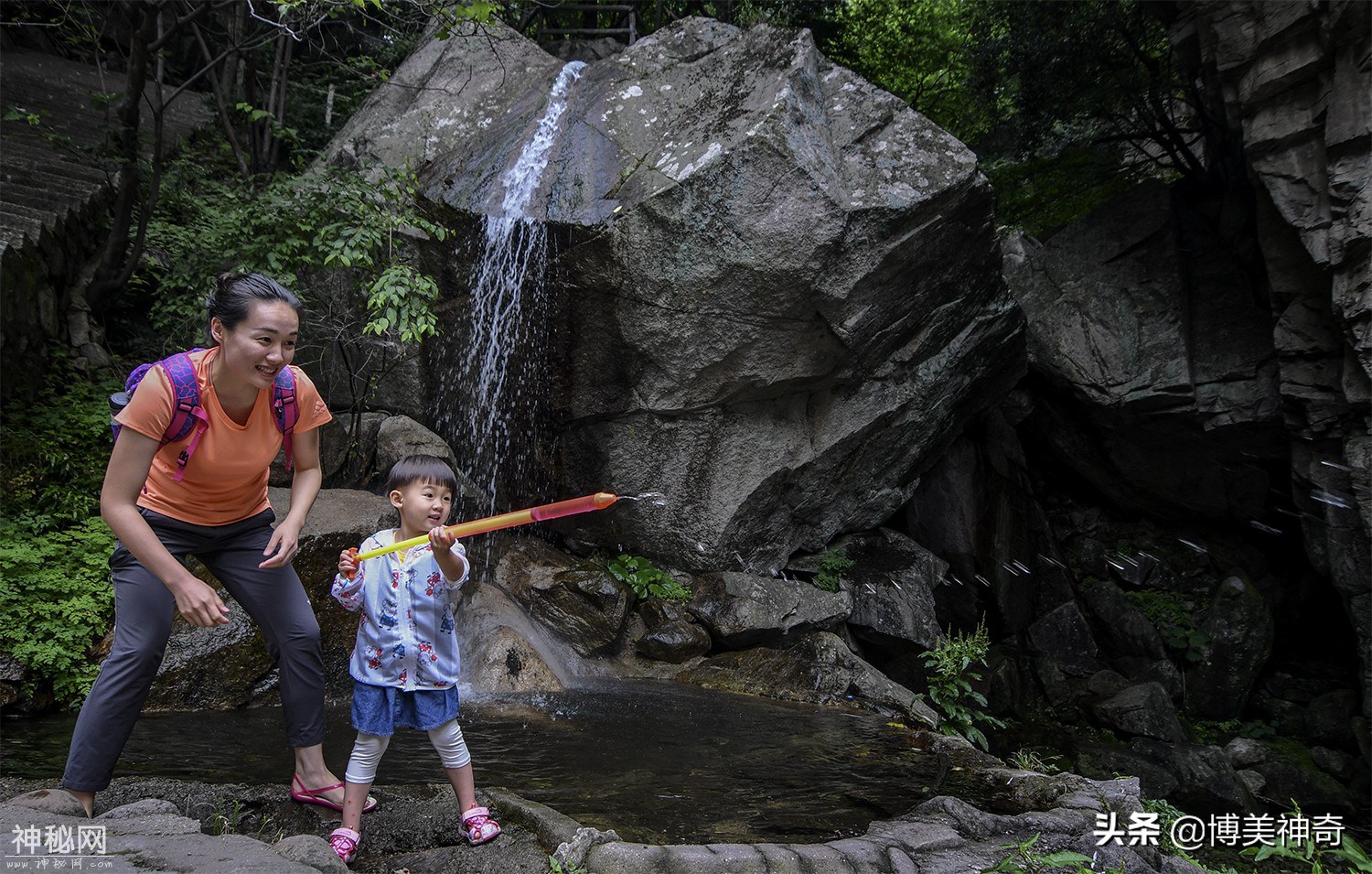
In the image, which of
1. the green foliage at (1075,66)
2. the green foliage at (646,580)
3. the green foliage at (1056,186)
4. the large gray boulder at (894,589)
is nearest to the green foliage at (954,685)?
the large gray boulder at (894,589)

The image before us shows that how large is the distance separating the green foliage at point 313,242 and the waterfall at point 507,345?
56cm

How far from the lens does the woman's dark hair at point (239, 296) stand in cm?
269

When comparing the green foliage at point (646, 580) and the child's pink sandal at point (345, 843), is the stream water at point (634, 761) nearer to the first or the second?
the child's pink sandal at point (345, 843)

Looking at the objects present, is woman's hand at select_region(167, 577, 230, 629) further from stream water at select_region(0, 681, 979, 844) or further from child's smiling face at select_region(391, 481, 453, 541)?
stream water at select_region(0, 681, 979, 844)

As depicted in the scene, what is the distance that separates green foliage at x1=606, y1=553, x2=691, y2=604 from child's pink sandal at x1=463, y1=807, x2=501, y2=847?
461 cm

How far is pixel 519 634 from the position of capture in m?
6.41

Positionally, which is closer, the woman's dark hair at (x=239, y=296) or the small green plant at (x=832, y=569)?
the woman's dark hair at (x=239, y=296)

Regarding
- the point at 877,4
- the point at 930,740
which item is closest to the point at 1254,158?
the point at 930,740

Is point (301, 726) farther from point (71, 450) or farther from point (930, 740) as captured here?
point (71, 450)

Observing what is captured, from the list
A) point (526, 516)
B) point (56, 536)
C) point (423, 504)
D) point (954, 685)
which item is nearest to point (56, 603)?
point (56, 536)

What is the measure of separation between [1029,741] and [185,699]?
7.23 meters

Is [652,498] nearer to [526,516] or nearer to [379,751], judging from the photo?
[379,751]

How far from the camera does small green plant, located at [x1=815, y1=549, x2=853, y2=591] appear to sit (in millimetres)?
8375

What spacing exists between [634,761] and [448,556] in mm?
2128
